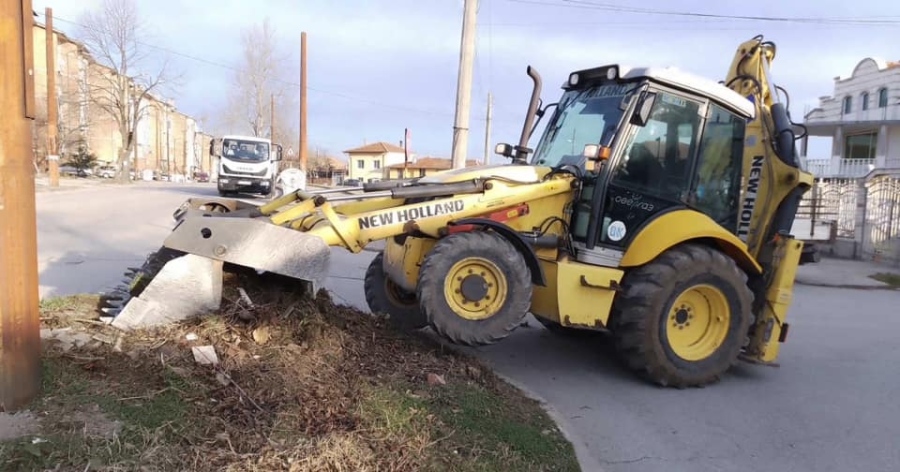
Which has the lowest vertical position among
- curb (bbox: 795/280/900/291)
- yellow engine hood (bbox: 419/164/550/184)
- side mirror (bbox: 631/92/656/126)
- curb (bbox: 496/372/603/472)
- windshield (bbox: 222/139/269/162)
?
curb (bbox: 795/280/900/291)

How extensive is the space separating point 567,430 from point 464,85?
837cm

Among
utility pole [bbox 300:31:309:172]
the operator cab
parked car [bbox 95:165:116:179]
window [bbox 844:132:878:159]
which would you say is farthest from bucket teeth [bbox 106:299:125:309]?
parked car [bbox 95:165:116:179]

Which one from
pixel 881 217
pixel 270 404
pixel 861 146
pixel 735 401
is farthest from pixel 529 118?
pixel 861 146

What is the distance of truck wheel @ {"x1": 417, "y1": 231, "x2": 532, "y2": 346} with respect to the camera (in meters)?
5.07

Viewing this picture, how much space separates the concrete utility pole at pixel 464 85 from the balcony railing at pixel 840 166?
36.2 meters

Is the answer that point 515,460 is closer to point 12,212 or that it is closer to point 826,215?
point 12,212

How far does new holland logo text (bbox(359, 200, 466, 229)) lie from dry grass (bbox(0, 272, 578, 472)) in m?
0.75

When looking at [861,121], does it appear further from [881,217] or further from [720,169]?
[720,169]

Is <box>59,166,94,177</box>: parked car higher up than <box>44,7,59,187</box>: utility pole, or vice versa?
<box>44,7,59,187</box>: utility pole

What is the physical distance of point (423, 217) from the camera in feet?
17.7

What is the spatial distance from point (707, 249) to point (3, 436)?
542 centimetres

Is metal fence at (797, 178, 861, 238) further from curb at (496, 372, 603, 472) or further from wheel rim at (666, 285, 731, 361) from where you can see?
curb at (496, 372, 603, 472)

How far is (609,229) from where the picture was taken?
5.94 metres

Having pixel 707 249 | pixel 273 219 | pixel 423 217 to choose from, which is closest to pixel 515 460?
pixel 423 217
